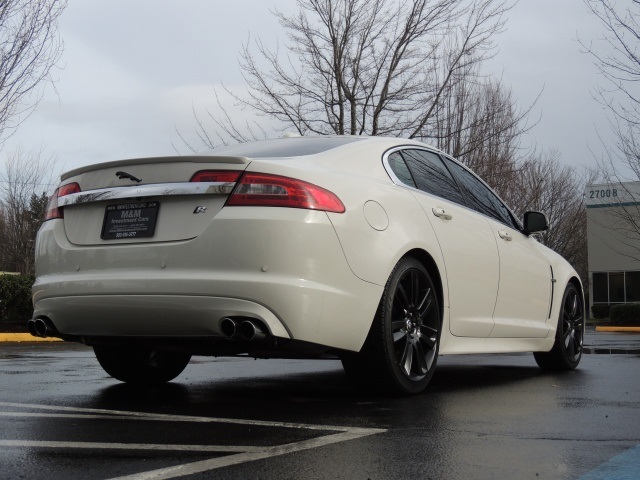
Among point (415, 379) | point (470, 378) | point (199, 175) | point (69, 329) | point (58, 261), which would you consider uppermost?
point (199, 175)

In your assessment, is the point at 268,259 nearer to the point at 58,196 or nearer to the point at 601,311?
the point at 58,196

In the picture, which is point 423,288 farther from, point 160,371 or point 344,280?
point 160,371

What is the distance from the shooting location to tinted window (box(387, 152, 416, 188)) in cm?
565

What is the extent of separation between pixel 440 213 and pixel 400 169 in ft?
1.26

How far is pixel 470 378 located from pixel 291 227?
2865 millimetres

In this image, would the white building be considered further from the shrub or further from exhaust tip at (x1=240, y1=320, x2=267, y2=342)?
exhaust tip at (x1=240, y1=320, x2=267, y2=342)

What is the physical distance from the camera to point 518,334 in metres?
6.66

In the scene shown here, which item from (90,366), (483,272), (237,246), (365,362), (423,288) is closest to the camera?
(237,246)

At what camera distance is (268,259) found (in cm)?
451

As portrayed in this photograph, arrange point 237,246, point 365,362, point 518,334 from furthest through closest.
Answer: point 518,334 < point 365,362 < point 237,246

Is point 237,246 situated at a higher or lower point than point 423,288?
higher

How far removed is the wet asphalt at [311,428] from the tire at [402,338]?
4.7 inches

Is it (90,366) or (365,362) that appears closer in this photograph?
(365,362)

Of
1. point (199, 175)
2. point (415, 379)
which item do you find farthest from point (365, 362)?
point (199, 175)
